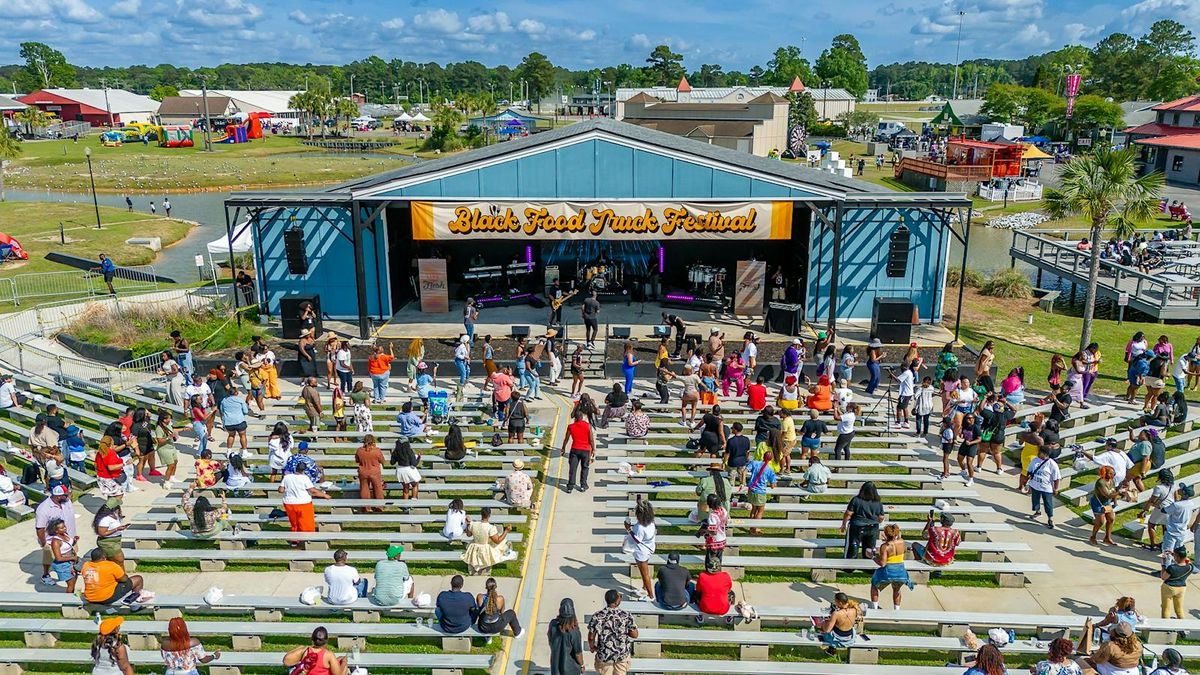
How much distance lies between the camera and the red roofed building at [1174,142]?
63562mm

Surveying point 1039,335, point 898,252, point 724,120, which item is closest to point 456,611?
point 898,252

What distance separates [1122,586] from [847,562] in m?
4.22

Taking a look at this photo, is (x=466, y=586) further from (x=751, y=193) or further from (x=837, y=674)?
(x=751, y=193)

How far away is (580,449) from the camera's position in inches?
589

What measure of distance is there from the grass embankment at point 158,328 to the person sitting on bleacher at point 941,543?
19212 mm

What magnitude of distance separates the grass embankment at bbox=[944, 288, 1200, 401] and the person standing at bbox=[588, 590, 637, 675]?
16874 millimetres

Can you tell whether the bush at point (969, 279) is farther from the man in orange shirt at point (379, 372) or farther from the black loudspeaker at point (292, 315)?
the black loudspeaker at point (292, 315)

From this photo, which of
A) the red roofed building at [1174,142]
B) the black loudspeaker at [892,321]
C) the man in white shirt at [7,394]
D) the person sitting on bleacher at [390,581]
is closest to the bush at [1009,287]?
the black loudspeaker at [892,321]

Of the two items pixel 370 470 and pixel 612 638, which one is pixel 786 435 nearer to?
pixel 612 638

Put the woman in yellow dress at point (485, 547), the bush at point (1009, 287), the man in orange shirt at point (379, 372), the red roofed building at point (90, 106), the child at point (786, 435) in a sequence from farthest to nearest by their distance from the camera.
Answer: the red roofed building at point (90, 106) → the bush at point (1009, 287) → the man in orange shirt at point (379, 372) → the child at point (786, 435) → the woman in yellow dress at point (485, 547)

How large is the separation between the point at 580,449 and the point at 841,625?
5.97m

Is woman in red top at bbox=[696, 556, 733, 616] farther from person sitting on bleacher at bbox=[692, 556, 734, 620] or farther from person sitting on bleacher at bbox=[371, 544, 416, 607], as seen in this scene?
person sitting on bleacher at bbox=[371, 544, 416, 607]

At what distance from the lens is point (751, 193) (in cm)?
2486

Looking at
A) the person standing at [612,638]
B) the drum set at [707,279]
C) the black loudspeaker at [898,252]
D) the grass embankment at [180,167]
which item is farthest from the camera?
the grass embankment at [180,167]
